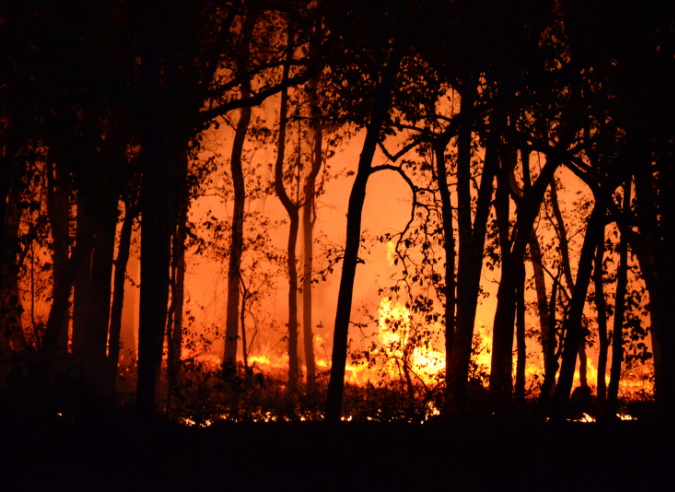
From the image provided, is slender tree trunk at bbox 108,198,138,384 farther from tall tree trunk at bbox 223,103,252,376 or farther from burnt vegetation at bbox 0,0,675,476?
tall tree trunk at bbox 223,103,252,376

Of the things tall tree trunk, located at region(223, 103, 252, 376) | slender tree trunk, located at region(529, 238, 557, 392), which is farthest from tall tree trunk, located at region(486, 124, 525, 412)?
tall tree trunk, located at region(223, 103, 252, 376)

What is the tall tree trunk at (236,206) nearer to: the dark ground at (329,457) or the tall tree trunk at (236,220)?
the tall tree trunk at (236,220)

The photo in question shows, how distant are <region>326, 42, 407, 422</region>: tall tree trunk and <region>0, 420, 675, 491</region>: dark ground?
2849 millimetres

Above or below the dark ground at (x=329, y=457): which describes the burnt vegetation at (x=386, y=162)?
above

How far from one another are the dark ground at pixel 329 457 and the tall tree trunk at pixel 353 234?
112 inches

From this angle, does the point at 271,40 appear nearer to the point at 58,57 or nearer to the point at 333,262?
the point at 333,262

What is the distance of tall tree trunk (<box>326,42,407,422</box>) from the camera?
13727 millimetres

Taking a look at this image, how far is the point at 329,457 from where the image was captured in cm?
1003

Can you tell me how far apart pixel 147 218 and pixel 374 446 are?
17.0 ft

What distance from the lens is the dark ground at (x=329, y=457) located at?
9.12 m

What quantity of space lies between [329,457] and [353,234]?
16.4ft

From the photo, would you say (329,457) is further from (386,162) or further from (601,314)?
(601,314)

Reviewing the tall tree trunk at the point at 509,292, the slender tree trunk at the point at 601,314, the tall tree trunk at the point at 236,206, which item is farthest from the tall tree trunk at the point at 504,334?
the tall tree trunk at the point at 236,206

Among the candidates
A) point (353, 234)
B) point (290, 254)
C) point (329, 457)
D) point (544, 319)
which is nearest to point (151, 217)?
point (353, 234)
